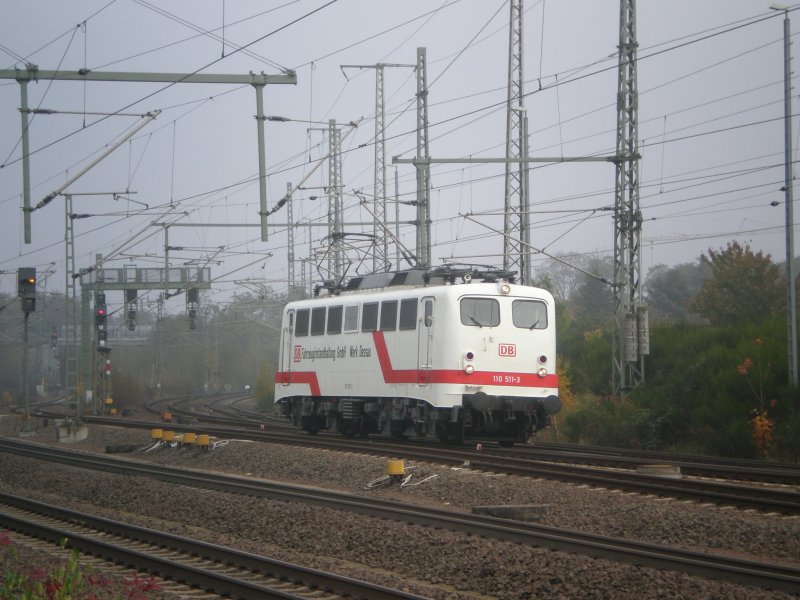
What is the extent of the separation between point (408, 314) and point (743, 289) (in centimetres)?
3280

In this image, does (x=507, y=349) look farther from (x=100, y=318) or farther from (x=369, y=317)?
(x=100, y=318)

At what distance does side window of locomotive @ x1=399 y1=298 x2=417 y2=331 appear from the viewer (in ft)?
74.9

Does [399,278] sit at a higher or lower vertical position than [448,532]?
higher

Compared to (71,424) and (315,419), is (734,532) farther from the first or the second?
(71,424)

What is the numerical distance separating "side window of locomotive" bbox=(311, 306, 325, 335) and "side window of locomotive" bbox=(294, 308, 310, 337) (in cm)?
41

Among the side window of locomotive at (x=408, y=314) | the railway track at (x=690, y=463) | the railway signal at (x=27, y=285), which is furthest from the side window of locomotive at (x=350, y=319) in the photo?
the railway signal at (x=27, y=285)

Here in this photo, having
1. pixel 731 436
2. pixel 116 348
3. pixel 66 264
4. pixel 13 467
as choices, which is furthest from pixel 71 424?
pixel 116 348

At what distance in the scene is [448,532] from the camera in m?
12.1

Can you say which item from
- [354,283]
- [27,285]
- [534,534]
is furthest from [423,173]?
[534,534]

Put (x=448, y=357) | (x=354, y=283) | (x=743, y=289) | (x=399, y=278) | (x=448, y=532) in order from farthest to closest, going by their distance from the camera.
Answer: (x=743, y=289) < (x=354, y=283) < (x=399, y=278) < (x=448, y=357) < (x=448, y=532)

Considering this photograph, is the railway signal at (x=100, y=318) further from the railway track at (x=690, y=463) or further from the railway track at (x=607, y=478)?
the railway track at (x=690, y=463)

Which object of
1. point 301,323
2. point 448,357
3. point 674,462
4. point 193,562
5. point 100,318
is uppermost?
point 100,318

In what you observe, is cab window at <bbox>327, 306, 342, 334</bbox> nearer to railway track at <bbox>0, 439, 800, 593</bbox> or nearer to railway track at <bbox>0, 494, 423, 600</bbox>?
railway track at <bbox>0, 439, 800, 593</bbox>

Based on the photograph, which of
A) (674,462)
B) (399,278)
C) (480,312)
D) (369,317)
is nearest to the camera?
(674,462)
